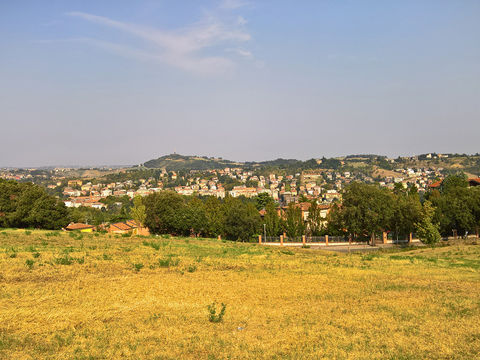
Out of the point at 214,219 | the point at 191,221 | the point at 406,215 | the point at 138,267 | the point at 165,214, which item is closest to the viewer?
the point at 138,267

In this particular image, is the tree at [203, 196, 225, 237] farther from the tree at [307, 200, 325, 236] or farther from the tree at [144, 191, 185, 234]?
the tree at [307, 200, 325, 236]

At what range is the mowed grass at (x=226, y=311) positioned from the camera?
8008mm

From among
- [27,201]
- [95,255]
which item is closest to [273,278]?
[95,255]

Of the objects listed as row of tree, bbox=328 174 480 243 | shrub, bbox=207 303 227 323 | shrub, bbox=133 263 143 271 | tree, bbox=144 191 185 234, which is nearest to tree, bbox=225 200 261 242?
tree, bbox=144 191 185 234

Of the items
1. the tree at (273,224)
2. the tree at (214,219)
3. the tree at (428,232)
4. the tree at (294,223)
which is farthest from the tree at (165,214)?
the tree at (428,232)

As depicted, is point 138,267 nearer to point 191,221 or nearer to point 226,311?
point 226,311

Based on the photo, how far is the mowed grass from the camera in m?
8.01

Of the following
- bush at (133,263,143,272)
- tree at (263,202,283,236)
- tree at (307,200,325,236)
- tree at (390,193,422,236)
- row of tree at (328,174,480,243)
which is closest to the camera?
bush at (133,263,143,272)

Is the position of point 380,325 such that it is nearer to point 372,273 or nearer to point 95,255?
point 372,273

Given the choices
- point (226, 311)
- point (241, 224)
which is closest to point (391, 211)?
point (241, 224)

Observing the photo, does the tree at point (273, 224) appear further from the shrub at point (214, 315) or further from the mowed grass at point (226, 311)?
the shrub at point (214, 315)

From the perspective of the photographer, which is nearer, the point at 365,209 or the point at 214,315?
the point at 214,315

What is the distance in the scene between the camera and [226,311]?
10.7m

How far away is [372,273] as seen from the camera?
57.1 ft
